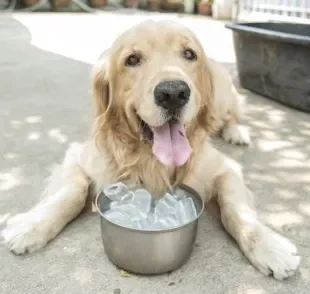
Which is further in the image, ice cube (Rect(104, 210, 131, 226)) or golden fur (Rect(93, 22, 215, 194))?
golden fur (Rect(93, 22, 215, 194))

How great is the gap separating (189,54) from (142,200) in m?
0.81

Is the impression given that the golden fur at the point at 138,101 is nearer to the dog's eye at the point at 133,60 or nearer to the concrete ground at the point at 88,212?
the dog's eye at the point at 133,60

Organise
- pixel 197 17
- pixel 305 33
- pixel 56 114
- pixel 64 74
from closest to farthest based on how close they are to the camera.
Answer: pixel 56 114, pixel 305 33, pixel 64 74, pixel 197 17

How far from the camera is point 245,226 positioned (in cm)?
241

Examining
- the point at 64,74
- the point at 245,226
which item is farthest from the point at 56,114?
the point at 245,226

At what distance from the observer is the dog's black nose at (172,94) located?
2229 millimetres

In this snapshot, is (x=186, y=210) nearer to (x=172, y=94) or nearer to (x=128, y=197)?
(x=128, y=197)

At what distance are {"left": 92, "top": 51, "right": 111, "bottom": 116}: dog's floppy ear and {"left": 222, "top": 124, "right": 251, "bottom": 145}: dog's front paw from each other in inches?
57.3

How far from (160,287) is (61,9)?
12.7 meters

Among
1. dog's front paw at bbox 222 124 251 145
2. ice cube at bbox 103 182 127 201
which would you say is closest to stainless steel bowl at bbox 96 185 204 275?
ice cube at bbox 103 182 127 201

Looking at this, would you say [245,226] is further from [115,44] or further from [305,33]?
[305,33]

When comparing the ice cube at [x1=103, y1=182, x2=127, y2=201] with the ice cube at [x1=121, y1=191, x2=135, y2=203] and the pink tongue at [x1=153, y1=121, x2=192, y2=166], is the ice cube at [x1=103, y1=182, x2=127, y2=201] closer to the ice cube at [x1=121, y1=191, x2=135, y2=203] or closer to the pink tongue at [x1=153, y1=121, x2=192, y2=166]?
the ice cube at [x1=121, y1=191, x2=135, y2=203]

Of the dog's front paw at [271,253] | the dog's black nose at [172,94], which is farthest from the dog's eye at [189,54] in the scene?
the dog's front paw at [271,253]

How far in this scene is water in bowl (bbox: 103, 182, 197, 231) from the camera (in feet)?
7.57
